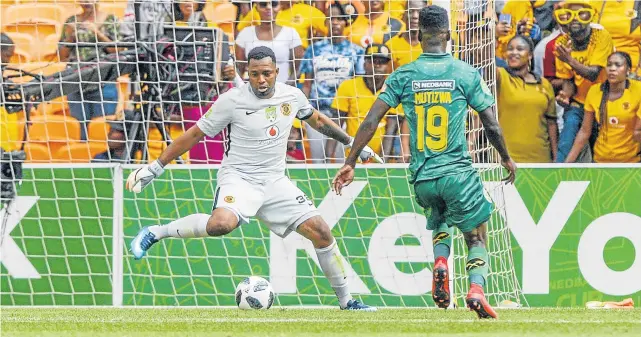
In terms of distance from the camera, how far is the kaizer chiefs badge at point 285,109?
9164mm

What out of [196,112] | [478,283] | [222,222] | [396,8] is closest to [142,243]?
[222,222]

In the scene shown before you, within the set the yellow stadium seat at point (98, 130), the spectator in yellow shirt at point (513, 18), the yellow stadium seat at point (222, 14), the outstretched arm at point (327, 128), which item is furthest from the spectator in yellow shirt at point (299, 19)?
the outstretched arm at point (327, 128)

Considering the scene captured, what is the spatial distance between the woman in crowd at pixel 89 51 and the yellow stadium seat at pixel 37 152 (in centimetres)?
43

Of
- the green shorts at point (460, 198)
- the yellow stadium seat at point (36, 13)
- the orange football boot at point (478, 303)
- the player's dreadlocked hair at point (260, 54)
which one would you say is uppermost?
the yellow stadium seat at point (36, 13)

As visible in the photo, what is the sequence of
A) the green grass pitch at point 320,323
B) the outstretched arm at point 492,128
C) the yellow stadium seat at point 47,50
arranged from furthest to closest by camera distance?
the yellow stadium seat at point 47,50 < the outstretched arm at point 492,128 < the green grass pitch at point 320,323

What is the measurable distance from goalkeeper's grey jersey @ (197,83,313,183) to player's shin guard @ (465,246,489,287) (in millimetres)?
1923

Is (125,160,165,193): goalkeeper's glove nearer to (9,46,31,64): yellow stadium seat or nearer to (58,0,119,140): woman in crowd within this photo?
(58,0,119,140): woman in crowd

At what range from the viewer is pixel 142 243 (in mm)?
9117


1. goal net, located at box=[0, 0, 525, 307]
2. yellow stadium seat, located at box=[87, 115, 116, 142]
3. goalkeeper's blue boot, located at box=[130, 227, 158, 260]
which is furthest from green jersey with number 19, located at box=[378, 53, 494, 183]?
yellow stadium seat, located at box=[87, 115, 116, 142]

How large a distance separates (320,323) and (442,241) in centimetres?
105

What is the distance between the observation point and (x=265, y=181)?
917cm

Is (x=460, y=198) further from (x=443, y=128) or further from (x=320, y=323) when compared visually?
(x=320, y=323)

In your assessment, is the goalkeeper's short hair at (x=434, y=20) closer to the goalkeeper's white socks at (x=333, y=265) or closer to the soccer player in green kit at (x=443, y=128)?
the soccer player in green kit at (x=443, y=128)

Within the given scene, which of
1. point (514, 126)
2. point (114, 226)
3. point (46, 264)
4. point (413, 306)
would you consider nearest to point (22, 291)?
point (46, 264)
